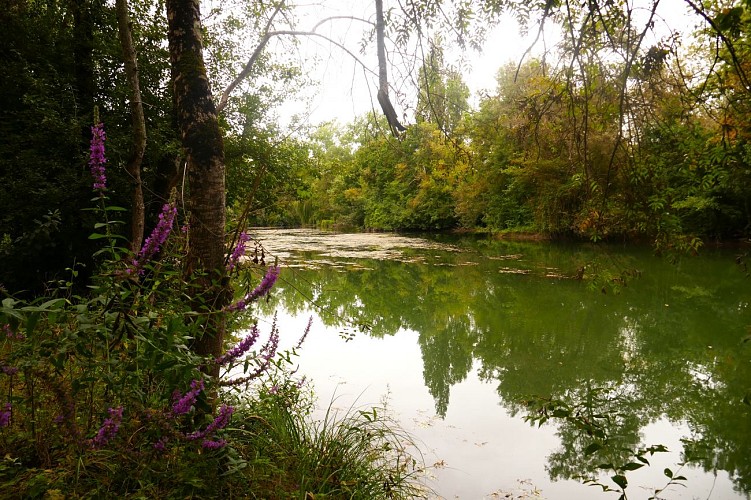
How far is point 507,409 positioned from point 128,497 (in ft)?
10.6

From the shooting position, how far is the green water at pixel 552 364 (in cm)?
287

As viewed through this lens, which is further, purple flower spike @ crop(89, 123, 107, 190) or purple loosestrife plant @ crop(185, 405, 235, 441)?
purple loosestrife plant @ crop(185, 405, 235, 441)

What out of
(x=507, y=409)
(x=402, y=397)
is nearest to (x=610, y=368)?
(x=507, y=409)

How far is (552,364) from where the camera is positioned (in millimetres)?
4836

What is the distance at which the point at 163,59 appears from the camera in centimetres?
742

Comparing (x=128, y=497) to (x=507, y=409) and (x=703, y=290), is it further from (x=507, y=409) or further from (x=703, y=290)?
(x=703, y=290)

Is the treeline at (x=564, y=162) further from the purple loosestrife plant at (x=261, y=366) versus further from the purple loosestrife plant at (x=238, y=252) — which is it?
the purple loosestrife plant at (x=261, y=366)

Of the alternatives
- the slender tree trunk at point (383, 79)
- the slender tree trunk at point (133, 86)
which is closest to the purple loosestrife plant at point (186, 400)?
the slender tree trunk at point (383, 79)

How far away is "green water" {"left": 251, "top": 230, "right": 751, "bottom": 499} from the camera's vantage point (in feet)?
9.40

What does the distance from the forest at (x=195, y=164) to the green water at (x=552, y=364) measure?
51 centimetres

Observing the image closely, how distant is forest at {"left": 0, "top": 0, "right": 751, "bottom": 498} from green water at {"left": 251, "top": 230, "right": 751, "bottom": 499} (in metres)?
0.51

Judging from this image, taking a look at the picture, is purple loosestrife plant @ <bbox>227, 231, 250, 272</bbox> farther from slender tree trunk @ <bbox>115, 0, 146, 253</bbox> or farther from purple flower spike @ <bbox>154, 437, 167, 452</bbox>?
slender tree trunk @ <bbox>115, 0, 146, 253</bbox>

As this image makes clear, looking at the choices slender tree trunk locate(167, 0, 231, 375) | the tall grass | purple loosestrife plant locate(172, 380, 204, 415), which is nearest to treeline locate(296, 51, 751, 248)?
slender tree trunk locate(167, 0, 231, 375)

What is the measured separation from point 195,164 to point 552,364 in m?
4.52
